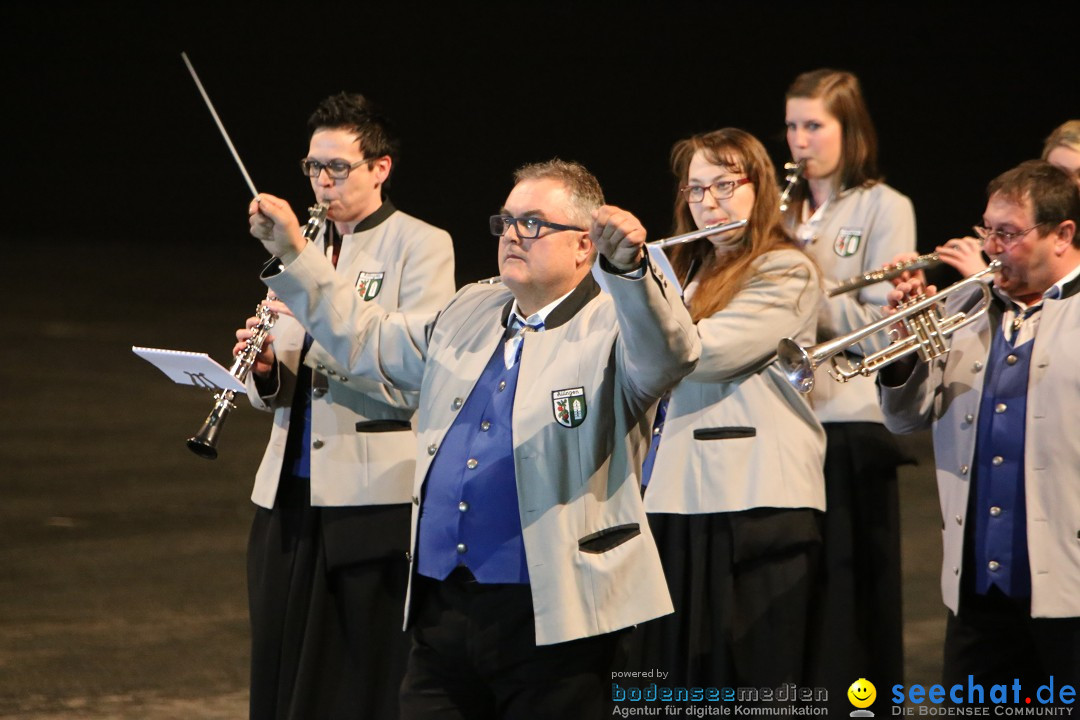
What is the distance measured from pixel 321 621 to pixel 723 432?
1.28 meters

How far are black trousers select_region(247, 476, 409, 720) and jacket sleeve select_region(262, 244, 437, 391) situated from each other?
644mm

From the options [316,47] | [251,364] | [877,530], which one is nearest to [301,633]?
[251,364]

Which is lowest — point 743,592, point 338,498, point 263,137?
point 743,592

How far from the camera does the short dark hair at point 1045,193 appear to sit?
3871 millimetres

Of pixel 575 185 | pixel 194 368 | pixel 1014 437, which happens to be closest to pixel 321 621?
pixel 194 368

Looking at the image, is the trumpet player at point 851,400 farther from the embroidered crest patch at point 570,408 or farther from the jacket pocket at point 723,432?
the embroidered crest patch at point 570,408

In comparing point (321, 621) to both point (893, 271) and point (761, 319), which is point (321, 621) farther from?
point (893, 271)

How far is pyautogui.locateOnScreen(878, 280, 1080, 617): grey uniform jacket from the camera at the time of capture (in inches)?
144

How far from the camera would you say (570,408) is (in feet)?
10.7

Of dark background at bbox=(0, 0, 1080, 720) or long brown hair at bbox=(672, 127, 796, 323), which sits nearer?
long brown hair at bbox=(672, 127, 796, 323)

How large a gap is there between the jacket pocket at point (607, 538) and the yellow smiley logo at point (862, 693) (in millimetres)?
1587

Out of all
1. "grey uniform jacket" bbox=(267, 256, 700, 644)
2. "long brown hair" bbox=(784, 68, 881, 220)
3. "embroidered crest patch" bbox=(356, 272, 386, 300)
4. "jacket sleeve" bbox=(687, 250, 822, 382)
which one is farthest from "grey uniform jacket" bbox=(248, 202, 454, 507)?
"long brown hair" bbox=(784, 68, 881, 220)

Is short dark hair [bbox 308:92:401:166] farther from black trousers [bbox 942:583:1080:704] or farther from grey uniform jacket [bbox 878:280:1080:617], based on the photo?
black trousers [bbox 942:583:1080:704]

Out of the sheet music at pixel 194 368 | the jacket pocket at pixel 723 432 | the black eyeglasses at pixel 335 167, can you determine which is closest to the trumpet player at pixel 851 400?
the jacket pocket at pixel 723 432
